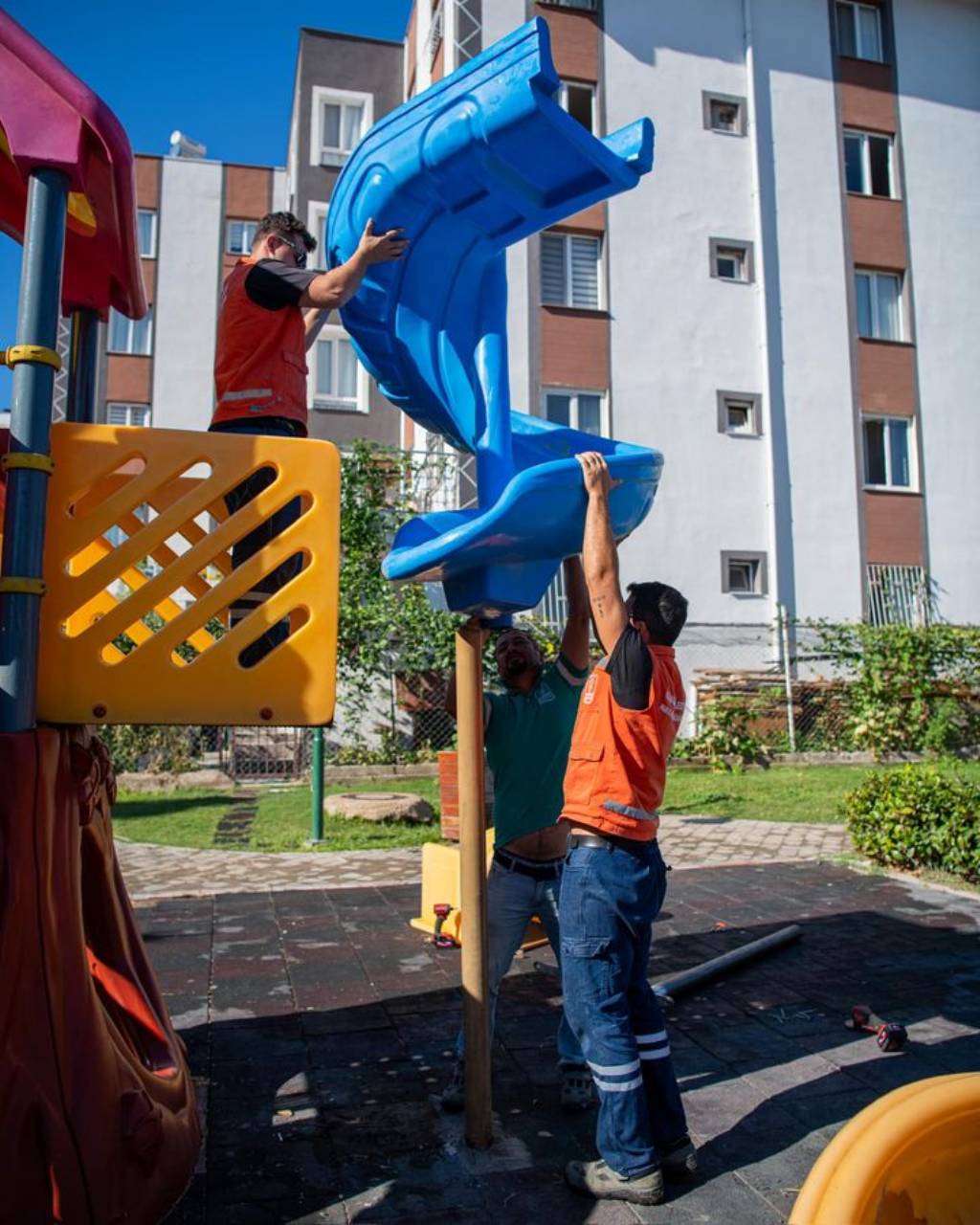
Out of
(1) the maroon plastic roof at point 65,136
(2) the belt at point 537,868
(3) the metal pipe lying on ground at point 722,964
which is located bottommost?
(3) the metal pipe lying on ground at point 722,964

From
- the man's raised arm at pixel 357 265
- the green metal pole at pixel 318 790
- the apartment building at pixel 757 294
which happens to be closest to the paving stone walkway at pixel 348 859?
the green metal pole at pixel 318 790

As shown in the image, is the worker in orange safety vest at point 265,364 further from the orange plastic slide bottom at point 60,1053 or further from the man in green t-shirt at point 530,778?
the man in green t-shirt at point 530,778

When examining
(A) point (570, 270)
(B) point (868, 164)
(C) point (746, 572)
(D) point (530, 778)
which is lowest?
(D) point (530, 778)

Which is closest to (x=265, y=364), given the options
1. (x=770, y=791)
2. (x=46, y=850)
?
(x=46, y=850)

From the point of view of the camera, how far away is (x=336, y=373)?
67.0 ft

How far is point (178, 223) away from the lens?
22109 millimetres

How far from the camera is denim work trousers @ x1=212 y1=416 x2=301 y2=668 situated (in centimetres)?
317

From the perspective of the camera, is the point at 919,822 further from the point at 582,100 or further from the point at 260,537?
the point at 582,100

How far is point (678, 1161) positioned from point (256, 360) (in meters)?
3.06

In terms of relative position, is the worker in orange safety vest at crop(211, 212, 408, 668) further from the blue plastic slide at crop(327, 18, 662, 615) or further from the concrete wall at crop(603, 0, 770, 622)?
the concrete wall at crop(603, 0, 770, 622)

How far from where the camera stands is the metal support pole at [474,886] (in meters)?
3.20

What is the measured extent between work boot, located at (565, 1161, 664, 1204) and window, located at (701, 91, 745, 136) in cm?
1983

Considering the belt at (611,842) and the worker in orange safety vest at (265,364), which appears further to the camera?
the worker in orange safety vest at (265,364)

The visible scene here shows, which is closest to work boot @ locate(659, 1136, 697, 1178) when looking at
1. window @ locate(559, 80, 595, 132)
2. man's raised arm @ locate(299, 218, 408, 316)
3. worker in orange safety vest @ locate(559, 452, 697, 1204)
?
worker in orange safety vest @ locate(559, 452, 697, 1204)
